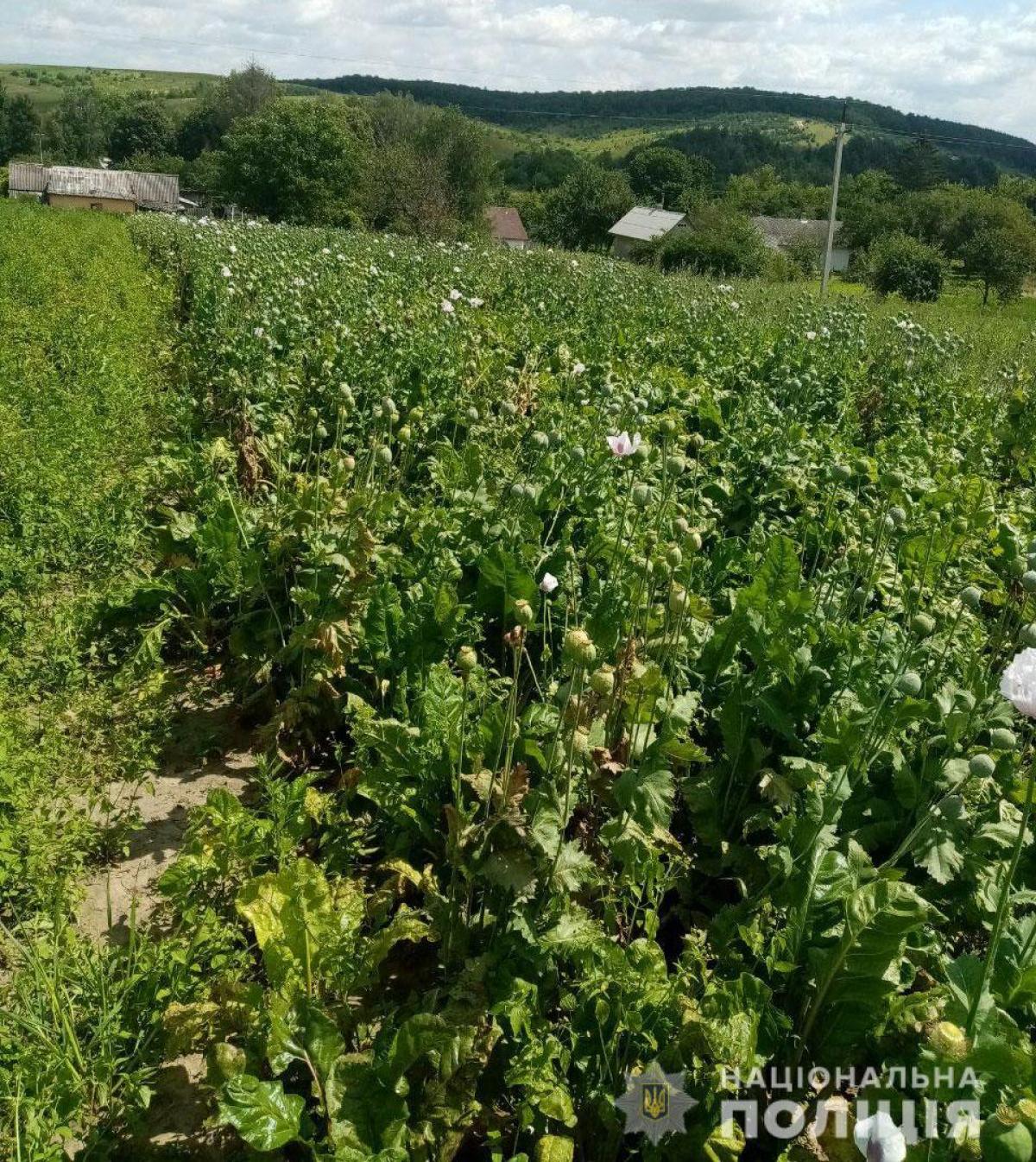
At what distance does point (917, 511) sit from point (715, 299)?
7557 millimetres

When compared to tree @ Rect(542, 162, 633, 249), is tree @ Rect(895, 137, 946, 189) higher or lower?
higher

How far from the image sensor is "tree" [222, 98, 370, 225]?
57.1 meters

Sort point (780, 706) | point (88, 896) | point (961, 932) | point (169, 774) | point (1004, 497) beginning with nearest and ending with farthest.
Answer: point (961, 932)
point (88, 896)
point (780, 706)
point (169, 774)
point (1004, 497)

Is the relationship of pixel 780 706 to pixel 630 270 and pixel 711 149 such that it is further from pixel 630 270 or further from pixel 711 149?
pixel 711 149

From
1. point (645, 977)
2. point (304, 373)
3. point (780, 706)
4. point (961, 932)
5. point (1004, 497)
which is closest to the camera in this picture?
point (645, 977)

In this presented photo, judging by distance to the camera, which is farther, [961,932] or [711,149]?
[711,149]

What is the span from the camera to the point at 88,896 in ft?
9.56

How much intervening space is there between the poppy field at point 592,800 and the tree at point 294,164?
55.7 meters

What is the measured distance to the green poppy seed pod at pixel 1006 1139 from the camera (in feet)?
4.47

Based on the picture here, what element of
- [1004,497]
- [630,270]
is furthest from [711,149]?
[1004,497]

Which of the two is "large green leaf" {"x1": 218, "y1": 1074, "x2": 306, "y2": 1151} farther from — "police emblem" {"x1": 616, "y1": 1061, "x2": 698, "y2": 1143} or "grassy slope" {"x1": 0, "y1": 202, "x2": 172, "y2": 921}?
"grassy slope" {"x1": 0, "y1": 202, "x2": 172, "y2": 921}

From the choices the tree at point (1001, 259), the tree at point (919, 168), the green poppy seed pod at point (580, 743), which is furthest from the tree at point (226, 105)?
the green poppy seed pod at point (580, 743)

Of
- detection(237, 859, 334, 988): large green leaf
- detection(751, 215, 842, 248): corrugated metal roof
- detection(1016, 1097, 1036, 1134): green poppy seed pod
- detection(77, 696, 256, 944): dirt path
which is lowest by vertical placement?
detection(77, 696, 256, 944): dirt path

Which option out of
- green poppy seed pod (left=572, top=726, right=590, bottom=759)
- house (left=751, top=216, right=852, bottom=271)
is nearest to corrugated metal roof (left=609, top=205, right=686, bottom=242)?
house (left=751, top=216, right=852, bottom=271)
